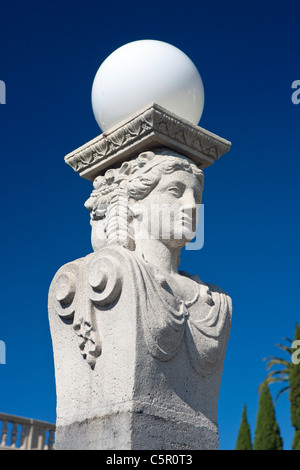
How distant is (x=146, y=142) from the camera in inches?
192

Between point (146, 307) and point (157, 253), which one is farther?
point (157, 253)

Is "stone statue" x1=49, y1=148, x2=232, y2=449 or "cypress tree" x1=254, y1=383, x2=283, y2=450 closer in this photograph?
"stone statue" x1=49, y1=148, x2=232, y2=449

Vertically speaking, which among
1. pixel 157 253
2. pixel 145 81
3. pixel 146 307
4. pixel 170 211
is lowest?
pixel 146 307

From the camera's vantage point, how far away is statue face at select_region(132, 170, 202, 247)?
475cm

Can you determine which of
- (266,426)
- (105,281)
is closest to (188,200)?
(105,281)

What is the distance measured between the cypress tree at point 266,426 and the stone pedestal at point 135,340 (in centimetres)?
1987

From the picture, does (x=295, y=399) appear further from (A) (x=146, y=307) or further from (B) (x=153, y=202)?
(A) (x=146, y=307)

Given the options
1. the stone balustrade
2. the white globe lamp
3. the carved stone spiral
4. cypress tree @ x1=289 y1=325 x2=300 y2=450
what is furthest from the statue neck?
cypress tree @ x1=289 y1=325 x2=300 y2=450

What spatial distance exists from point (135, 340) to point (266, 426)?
20957mm

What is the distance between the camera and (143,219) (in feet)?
15.7

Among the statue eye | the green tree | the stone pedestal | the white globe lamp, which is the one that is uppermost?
the green tree

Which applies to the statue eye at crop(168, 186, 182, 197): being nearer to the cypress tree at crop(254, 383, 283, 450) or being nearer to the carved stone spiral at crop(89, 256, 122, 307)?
the carved stone spiral at crop(89, 256, 122, 307)
